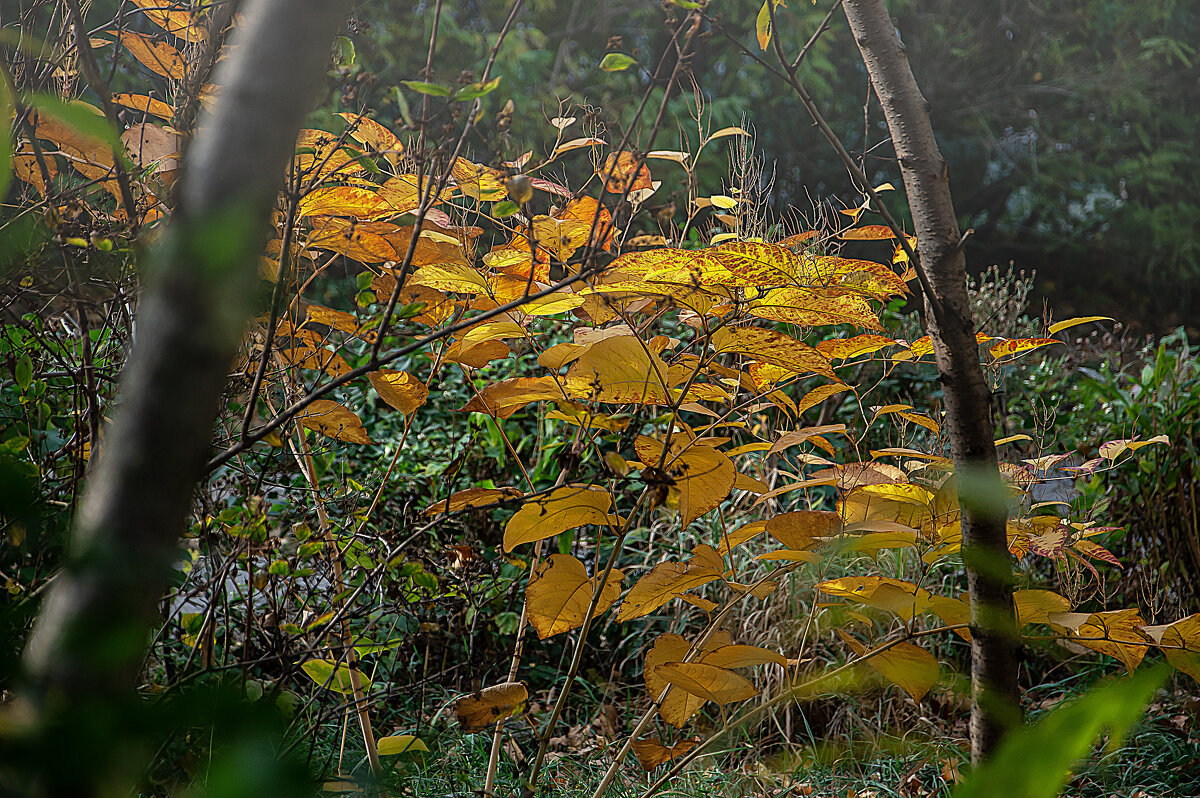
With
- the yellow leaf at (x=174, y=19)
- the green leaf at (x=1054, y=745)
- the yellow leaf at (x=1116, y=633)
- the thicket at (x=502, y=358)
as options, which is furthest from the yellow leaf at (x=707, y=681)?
the yellow leaf at (x=174, y=19)

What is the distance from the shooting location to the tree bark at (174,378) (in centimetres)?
18

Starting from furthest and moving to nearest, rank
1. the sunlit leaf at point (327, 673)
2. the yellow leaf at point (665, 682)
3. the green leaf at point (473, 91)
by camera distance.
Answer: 1. the sunlit leaf at point (327, 673)
2. the yellow leaf at point (665, 682)
3. the green leaf at point (473, 91)

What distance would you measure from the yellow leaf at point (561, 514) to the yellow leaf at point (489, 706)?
0.75 ft

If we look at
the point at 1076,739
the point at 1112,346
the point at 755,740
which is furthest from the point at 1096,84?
the point at 1076,739

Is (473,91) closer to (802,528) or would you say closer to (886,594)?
(802,528)

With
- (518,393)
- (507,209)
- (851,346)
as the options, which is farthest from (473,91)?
(851,346)

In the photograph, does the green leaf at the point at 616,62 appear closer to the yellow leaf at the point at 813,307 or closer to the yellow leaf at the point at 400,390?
the yellow leaf at the point at 813,307

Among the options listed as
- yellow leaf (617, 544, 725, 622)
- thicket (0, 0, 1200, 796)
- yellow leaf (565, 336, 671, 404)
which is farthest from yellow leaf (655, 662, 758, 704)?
yellow leaf (565, 336, 671, 404)

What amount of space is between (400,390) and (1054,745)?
128 cm

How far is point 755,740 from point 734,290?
6.60 ft

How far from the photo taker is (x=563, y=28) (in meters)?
8.88

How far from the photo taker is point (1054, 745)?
191 mm

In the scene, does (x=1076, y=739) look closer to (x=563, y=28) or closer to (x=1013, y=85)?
(x=563, y=28)

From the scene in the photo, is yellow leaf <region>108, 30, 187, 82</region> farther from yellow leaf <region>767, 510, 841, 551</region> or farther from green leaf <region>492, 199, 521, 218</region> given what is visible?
yellow leaf <region>767, 510, 841, 551</region>
